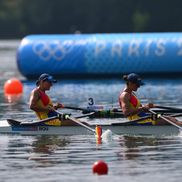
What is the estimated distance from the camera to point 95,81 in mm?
43719

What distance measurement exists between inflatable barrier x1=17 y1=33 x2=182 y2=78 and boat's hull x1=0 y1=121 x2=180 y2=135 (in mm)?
19319

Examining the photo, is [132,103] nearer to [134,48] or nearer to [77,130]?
[77,130]

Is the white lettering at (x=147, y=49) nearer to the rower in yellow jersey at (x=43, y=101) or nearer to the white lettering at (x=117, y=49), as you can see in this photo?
the white lettering at (x=117, y=49)

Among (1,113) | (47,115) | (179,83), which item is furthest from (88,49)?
(47,115)

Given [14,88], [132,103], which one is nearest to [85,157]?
[132,103]

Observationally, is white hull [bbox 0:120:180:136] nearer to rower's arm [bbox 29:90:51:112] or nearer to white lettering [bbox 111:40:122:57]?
rower's arm [bbox 29:90:51:112]

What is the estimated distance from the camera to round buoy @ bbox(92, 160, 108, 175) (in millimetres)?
17859

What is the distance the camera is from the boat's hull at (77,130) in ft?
77.5

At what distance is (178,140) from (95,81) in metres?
21.4

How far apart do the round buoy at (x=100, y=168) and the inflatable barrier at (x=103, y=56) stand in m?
25.7

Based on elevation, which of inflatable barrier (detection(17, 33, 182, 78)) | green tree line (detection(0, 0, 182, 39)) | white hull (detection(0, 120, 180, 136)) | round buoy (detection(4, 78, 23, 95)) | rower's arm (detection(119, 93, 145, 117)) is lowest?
white hull (detection(0, 120, 180, 136))

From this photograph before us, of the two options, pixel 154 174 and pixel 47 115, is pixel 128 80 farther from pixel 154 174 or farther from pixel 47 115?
pixel 154 174

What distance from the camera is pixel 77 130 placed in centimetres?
2406

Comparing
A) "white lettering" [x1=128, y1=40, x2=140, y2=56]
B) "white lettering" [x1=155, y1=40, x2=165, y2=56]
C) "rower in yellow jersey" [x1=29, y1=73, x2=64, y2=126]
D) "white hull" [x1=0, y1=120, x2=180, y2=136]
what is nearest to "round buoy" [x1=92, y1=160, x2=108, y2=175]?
"white hull" [x1=0, y1=120, x2=180, y2=136]
